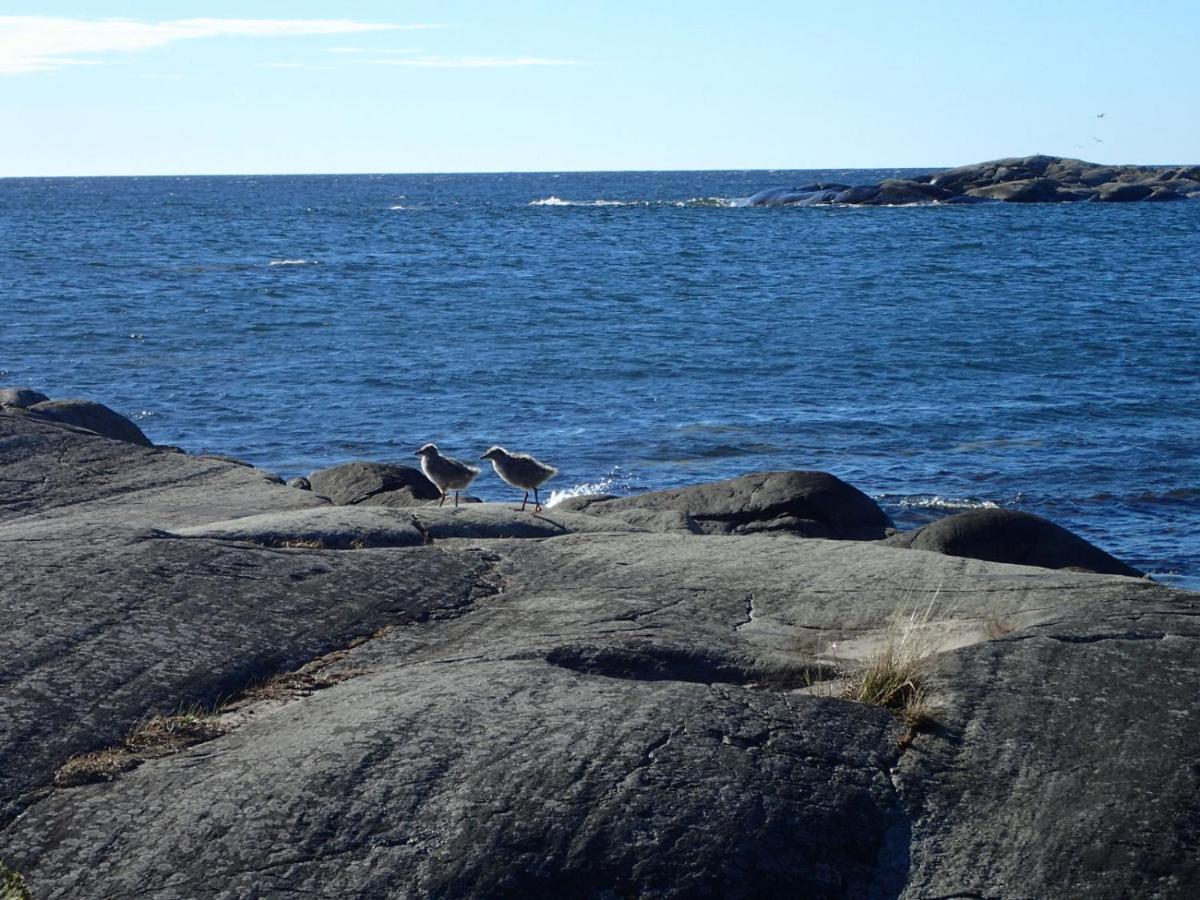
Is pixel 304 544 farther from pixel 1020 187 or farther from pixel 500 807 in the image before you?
pixel 1020 187

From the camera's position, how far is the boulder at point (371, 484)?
45.9 ft

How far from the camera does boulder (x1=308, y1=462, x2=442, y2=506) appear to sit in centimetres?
1400

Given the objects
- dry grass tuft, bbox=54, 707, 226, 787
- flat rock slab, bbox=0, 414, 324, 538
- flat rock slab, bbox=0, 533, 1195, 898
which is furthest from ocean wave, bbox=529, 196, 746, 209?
dry grass tuft, bbox=54, 707, 226, 787

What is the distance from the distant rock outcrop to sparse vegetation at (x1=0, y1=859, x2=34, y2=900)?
327 ft

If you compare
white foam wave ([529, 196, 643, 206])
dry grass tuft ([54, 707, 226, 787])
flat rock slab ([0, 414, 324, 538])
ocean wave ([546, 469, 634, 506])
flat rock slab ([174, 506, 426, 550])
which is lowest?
white foam wave ([529, 196, 643, 206])

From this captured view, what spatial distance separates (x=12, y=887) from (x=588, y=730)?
7.02ft

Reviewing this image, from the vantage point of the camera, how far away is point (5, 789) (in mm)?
5172

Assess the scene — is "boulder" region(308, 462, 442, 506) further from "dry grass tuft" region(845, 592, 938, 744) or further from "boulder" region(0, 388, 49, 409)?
"dry grass tuft" region(845, 592, 938, 744)

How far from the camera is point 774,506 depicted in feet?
48.3

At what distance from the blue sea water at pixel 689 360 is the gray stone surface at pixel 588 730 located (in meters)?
9.69

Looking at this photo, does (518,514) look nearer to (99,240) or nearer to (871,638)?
(871,638)

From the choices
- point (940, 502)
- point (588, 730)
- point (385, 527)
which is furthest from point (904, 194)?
point (588, 730)

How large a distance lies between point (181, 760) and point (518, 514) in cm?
470

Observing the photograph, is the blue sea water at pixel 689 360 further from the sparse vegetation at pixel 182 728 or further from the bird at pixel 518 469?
the sparse vegetation at pixel 182 728
